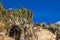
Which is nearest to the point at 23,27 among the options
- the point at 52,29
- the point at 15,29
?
the point at 15,29

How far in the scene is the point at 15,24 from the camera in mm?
39625

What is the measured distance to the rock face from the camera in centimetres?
6184

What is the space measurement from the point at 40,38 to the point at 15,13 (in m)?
8.04

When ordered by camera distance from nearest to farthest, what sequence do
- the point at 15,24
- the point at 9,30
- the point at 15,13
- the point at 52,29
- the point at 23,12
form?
the point at 15,24
the point at 9,30
the point at 15,13
the point at 23,12
the point at 52,29

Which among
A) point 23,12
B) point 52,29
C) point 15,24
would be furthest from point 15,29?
point 52,29

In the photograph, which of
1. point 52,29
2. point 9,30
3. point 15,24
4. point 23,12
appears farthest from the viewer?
point 52,29

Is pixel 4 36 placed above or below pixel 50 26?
below

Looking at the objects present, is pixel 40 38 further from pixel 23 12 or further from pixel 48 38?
pixel 23 12

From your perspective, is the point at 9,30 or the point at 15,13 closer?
the point at 9,30

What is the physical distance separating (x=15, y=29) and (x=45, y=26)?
32687 millimetres

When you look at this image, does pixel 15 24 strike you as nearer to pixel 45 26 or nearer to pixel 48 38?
pixel 48 38

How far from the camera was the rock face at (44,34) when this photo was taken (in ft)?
203

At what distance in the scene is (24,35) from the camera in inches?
1629

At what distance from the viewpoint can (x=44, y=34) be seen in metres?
64.7
